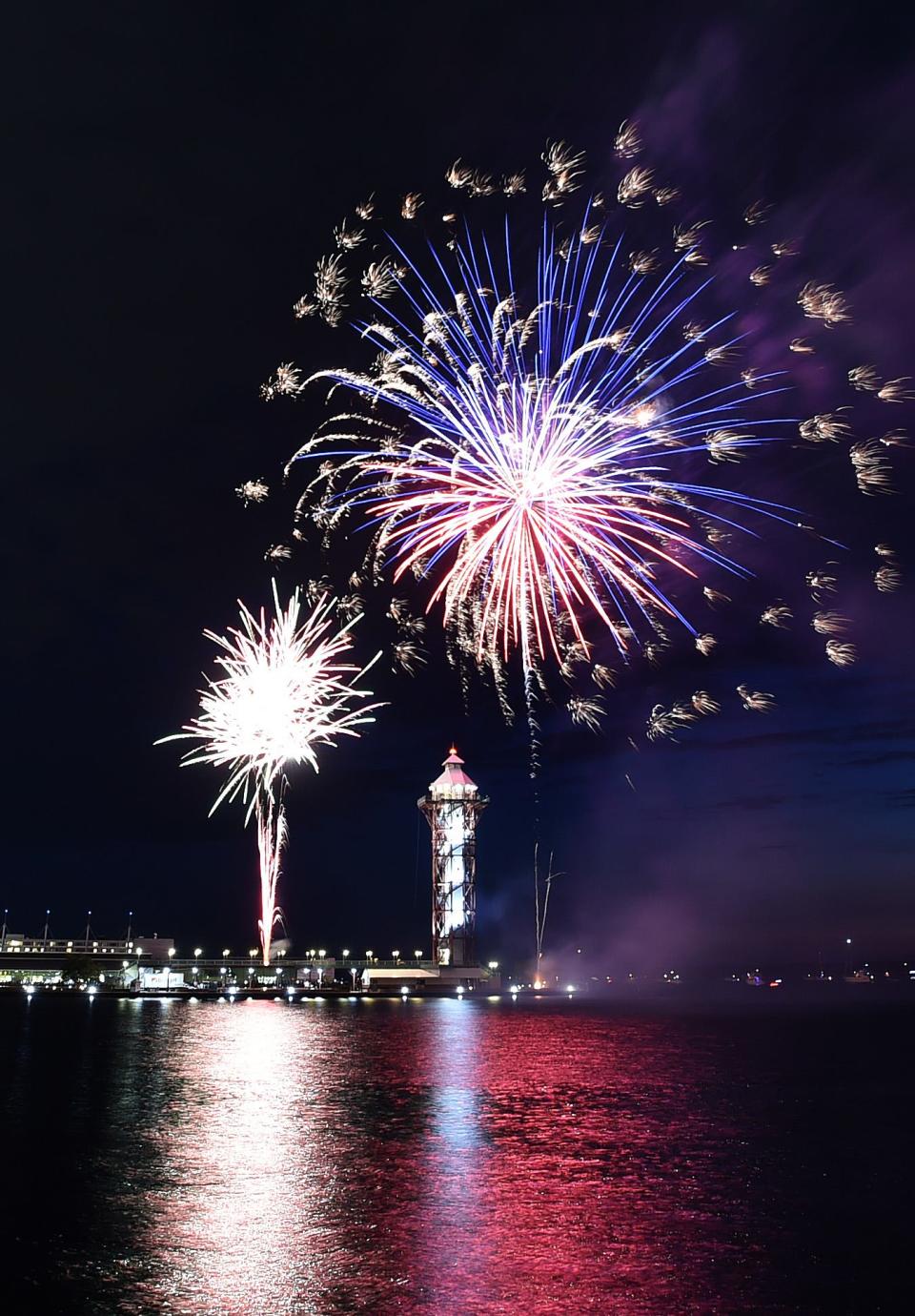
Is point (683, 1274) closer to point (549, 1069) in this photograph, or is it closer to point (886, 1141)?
point (886, 1141)

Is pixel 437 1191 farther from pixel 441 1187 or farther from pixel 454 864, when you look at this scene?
pixel 454 864

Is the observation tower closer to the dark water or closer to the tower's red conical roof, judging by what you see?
the tower's red conical roof

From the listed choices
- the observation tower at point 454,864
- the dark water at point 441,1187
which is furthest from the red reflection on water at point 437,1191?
the observation tower at point 454,864

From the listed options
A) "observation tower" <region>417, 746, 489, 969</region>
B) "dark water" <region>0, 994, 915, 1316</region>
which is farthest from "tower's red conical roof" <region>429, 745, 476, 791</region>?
"dark water" <region>0, 994, 915, 1316</region>

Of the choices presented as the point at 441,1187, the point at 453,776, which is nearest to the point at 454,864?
the point at 453,776

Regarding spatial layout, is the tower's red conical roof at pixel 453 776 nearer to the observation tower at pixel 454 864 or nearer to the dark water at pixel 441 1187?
the observation tower at pixel 454 864

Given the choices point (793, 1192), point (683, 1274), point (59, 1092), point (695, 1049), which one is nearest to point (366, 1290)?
point (683, 1274)
